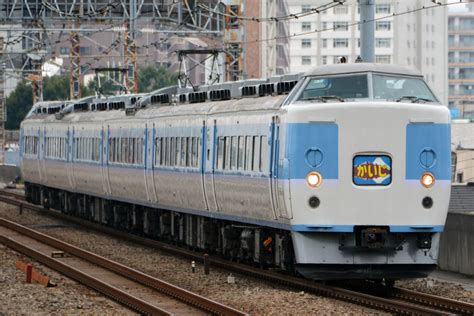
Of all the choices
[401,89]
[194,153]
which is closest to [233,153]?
[194,153]

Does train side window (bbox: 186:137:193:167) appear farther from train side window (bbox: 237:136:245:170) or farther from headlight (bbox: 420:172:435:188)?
headlight (bbox: 420:172:435:188)

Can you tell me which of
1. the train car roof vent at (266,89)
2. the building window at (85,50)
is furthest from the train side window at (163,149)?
the building window at (85,50)

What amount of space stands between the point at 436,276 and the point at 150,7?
3575cm

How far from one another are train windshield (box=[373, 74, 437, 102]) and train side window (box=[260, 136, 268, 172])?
80.4 inches

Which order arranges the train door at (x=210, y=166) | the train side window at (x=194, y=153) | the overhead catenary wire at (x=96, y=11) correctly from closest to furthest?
the train door at (x=210, y=166), the train side window at (x=194, y=153), the overhead catenary wire at (x=96, y=11)

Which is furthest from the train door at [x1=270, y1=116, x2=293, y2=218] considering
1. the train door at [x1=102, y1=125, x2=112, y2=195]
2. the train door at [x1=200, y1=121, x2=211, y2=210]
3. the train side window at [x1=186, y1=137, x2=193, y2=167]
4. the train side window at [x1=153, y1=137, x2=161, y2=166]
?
the train door at [x1=102, y1=125, x2=112, y2=195]

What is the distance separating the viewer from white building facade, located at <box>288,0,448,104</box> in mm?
181875

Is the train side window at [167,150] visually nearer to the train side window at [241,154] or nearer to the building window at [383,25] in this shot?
the train side window at [241,154]

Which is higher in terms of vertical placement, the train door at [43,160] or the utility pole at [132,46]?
the utility pole at [132,46]

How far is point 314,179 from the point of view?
20203 mm

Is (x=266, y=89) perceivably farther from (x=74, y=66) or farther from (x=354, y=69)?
(x=74, y=66)

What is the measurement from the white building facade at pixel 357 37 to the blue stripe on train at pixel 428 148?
15913 centimetres

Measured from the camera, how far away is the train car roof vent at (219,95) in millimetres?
26531

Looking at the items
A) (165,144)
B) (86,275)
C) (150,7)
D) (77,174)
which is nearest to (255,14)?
(150,7)
